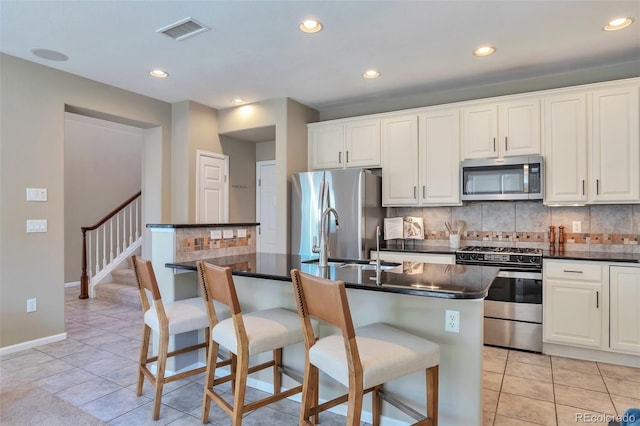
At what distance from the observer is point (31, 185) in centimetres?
351

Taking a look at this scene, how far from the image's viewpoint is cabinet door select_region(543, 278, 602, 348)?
10.2ft

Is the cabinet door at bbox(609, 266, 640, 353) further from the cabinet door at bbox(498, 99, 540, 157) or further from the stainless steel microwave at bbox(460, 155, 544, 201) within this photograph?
the cabinet door at bbox(498, 99, 540, 157)

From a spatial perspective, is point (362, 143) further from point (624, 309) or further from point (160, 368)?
point (160, 368)

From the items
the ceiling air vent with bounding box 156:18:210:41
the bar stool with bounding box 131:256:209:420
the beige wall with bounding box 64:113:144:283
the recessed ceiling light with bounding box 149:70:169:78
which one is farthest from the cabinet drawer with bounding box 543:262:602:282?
the beige wall with bounding box 64:113:144:283

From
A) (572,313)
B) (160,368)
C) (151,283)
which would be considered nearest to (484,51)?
(572,313)

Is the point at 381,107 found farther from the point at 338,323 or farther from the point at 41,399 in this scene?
the point at 41,399

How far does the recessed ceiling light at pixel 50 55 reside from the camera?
3301mm

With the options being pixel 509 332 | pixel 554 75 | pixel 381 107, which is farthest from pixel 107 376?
pixel 554 75

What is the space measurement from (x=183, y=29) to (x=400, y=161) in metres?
2.57

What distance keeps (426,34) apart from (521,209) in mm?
2144

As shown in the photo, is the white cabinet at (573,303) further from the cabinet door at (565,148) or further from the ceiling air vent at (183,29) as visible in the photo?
the ceiling air vent at (183,29)

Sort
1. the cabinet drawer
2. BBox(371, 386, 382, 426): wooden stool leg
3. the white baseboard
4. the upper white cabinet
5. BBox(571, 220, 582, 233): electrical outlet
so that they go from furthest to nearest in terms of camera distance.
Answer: BBox(571, 220, 582, 233): electrical outlet → the upper white cabinet → the white baseboard → the cabinet drawer → BBox(371, 386, 382, 426): wooden stool leg

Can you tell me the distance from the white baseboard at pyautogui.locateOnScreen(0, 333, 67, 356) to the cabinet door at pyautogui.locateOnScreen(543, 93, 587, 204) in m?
4.97

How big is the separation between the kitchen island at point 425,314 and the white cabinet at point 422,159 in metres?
1.85
